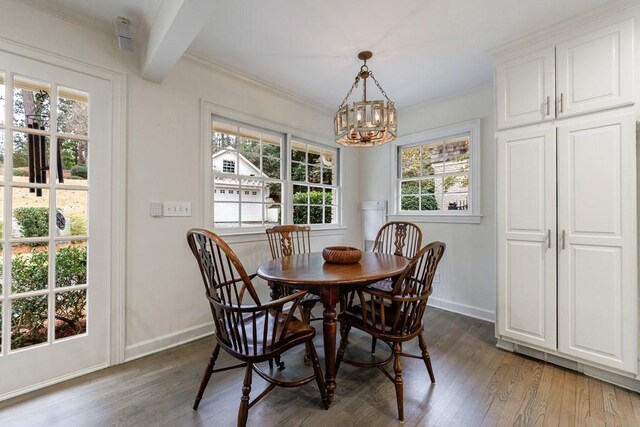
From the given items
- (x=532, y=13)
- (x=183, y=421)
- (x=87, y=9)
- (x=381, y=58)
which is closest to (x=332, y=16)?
(x=381, y=58)

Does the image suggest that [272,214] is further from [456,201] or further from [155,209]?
[456,201]

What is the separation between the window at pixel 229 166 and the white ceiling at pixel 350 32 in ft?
2.99

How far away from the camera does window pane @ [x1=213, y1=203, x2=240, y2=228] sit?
8.89ft

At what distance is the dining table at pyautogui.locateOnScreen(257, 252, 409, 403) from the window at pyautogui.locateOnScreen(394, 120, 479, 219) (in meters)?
1.73

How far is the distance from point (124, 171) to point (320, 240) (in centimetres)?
224

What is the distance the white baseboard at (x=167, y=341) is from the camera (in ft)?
6.96

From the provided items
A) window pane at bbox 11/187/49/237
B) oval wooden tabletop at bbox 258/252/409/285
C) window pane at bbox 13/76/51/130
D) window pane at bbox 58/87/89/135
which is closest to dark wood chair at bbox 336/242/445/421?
oval wooden tabletop at bbox 258/252/409/285

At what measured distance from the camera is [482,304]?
2984 mm

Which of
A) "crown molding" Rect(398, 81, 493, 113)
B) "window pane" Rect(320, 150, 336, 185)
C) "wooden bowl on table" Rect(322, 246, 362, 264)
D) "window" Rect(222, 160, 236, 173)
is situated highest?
"crown molding" Rect(398, 81, 493, 113)

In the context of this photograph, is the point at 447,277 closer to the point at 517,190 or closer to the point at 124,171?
the point at 517,190

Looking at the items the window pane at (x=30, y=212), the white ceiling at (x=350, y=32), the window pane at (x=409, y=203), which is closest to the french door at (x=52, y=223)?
the window pane at (x=30, y=212)

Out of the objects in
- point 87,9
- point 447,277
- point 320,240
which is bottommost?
point 447,277

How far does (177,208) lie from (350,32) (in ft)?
6.61

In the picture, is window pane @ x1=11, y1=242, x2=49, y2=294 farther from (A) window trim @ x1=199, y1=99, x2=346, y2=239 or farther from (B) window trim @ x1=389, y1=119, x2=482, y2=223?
(B) window trim @ x1=389, y1=119, x2=482, y2=223
